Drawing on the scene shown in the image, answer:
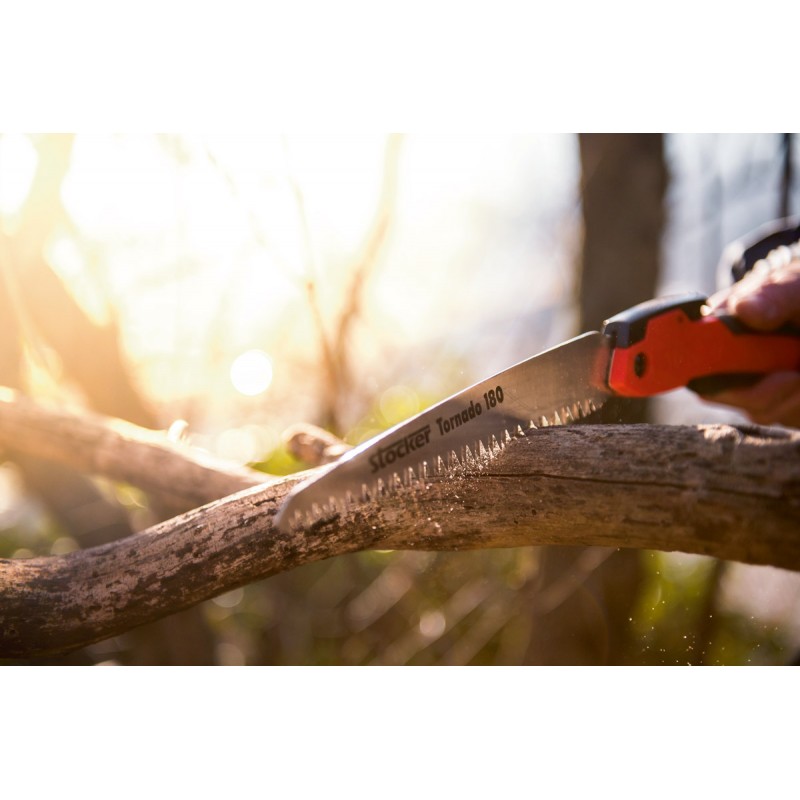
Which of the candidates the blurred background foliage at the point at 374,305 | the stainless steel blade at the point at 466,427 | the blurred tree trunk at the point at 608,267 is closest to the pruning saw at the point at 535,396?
the stainless steel blade at the point at 466,427

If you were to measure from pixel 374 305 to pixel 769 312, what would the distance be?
1474 mm

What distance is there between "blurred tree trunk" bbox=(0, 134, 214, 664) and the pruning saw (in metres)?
1.81

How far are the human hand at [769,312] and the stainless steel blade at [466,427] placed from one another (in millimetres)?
408

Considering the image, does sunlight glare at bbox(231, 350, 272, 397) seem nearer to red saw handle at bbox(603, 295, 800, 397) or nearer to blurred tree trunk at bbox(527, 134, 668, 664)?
blurred tree trunk at bbox(527, 134, 668, 664)

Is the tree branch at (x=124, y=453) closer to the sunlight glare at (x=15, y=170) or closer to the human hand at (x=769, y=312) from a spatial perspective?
the sunlight glare at (x=15, y=170)

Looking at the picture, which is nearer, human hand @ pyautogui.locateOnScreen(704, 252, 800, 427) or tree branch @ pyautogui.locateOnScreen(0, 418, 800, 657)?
tree branch @ pyautogui.locateOnScreen(0, 418, 800, 657)

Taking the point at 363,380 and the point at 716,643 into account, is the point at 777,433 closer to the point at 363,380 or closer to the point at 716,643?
the point at 716,643

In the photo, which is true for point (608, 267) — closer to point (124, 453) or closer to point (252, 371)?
point (252, 371)

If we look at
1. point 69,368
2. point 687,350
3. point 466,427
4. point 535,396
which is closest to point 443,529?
point 466,427

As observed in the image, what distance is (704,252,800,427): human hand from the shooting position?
1226mm

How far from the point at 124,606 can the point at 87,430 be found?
1042 millimetres

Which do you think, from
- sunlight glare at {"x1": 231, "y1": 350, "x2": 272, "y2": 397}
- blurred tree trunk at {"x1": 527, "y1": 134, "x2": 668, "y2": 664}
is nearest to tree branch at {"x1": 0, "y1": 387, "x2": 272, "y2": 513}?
sunlight glare at {"x1": 231, "y1": 350, "x2": 272, "y2": 397}

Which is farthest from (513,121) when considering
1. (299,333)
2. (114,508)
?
(114,508)

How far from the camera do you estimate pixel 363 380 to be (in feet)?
8.01
